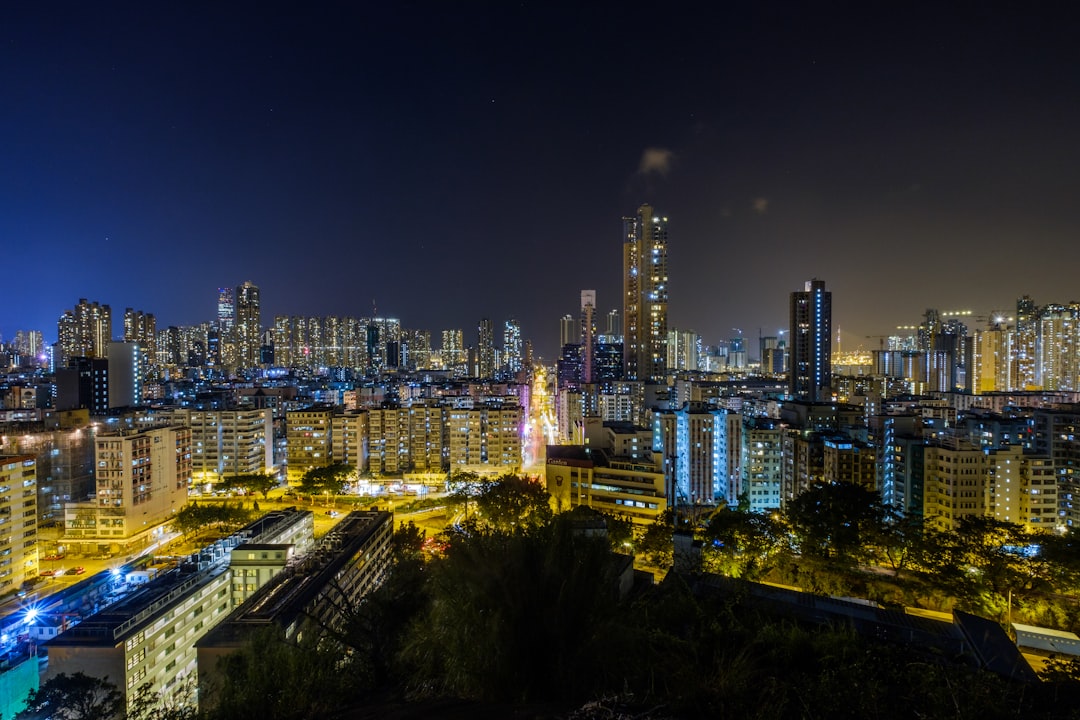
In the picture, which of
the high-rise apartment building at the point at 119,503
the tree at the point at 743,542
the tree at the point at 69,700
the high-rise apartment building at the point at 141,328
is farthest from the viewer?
the high-rise apartment building at the point at 141,328

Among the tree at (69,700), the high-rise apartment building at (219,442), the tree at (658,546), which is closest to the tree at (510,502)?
the tree at (658,546)

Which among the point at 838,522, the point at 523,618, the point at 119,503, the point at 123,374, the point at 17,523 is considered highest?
the point at 123,374

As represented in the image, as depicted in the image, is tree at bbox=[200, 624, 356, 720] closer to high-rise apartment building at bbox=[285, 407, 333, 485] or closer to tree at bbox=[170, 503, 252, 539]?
tree at bbox=[170, 503, 252, 539]

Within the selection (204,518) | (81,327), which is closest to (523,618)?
(204,518)

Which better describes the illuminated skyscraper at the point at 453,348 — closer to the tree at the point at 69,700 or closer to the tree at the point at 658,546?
the tree at the point at 658,546

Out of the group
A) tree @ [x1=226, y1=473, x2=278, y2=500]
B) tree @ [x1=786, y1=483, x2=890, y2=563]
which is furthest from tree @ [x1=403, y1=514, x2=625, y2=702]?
tree @ [x1=226, y1=473, x2=278, y2=500]

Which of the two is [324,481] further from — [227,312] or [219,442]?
[227,312]
